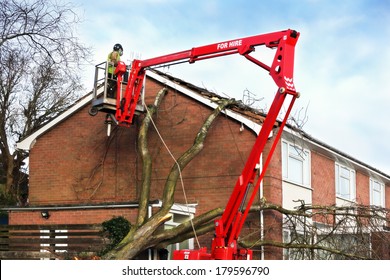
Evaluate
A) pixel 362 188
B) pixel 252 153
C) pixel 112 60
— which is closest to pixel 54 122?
pixel 112 60

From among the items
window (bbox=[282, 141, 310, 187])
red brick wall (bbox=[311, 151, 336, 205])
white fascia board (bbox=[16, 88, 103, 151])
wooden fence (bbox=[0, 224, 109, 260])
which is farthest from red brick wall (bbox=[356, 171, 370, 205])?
wooden fence (bbox=[0, 224, 109, 260])

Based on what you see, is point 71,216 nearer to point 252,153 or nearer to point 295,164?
point 295,164

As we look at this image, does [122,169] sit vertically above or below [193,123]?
below

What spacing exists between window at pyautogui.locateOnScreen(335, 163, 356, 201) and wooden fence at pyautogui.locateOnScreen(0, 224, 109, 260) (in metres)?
10.6

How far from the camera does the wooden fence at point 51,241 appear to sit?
17.5 m

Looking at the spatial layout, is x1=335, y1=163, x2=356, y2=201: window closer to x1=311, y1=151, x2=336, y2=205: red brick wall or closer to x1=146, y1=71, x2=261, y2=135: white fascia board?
x1=311, y1=151, x2=336, y2=205: red brick wall

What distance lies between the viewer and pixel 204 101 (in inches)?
795

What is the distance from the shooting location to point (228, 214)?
505 inches

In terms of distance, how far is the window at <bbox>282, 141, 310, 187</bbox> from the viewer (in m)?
20.3

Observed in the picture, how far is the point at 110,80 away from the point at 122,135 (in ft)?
13.3

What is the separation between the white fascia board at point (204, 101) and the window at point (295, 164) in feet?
4.97

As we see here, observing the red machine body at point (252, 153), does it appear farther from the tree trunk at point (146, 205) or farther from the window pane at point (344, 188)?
the window pane at point (344, 188)
